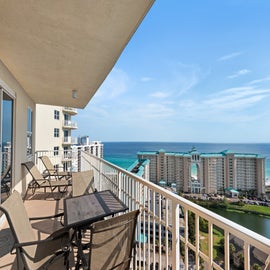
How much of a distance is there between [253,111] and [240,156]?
18147 millimetres

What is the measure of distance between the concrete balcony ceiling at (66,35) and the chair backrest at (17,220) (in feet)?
6.10

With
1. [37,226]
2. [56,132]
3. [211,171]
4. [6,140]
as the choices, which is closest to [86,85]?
[6,140]

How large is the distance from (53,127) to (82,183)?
2066 cm

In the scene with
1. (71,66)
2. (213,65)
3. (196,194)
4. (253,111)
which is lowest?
(196,194)

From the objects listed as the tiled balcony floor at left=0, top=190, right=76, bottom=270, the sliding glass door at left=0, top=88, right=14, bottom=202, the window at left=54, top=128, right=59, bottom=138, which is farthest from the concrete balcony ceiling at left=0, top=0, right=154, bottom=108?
the window at left=54, top=128, right=59, bottom=138

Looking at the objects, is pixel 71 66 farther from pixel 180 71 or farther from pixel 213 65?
pixel 213 65

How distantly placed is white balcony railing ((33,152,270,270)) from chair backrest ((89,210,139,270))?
296 mm

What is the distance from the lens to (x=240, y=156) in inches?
663

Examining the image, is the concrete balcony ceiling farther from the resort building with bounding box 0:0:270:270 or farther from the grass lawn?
the grass lawn

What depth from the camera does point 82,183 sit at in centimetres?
341

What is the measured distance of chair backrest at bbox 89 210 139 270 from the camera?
139cm

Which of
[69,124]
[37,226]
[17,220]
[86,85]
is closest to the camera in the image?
[17,220]

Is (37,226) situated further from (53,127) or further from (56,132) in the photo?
(56,132)

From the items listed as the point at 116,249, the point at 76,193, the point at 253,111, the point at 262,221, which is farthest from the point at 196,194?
the point at 253,111
